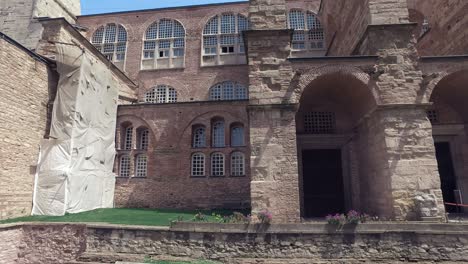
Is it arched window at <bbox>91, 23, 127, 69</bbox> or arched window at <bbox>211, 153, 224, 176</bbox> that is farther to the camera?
arched window at <bbox>91, 23, 127, 69</bbox>

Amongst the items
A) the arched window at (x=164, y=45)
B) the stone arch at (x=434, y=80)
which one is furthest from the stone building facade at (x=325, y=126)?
the arched window at (x=164, y=45)

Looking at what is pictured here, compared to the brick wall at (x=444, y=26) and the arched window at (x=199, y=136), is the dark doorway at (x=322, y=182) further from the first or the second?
the brick wall at (x=444, y=26)

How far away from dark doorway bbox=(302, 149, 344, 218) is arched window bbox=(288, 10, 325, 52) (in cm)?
1065

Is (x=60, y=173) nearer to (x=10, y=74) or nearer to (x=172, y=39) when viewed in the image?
(x=10, y=74)

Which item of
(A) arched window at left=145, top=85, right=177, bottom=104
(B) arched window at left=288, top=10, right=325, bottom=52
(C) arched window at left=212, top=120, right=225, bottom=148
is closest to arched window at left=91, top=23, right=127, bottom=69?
(A) arched window at left=145, top=85, right=177, bottom=104

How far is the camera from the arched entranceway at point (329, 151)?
35.5 feet

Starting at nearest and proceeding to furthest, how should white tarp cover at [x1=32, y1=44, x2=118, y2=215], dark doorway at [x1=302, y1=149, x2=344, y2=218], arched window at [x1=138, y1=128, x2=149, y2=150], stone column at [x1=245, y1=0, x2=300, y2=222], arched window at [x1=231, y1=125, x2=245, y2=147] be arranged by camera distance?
stone column at [x1=245, y1=0, x2=300, y2=222], white tarp cover at [x1=32, y1=44, x2=118, y2=215], dark doorway at [x1=302, y1=149, x2=344, y2=218], arched window at [x1=231, y1=125, x2=245, y2=147], arched window at [x1=138, y1=128, x2=149, y2=150]

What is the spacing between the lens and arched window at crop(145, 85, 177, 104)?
65.6 feet

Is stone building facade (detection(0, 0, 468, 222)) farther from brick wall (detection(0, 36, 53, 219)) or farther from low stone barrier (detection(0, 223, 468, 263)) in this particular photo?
brick wall (detection(0, 36, 53, 219))

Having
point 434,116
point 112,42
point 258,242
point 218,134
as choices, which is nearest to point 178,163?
point 218,134

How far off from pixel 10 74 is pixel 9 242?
6162mm

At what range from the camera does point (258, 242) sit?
7707mm

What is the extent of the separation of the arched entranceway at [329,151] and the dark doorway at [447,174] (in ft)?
11.2

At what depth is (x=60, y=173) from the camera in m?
11.0
